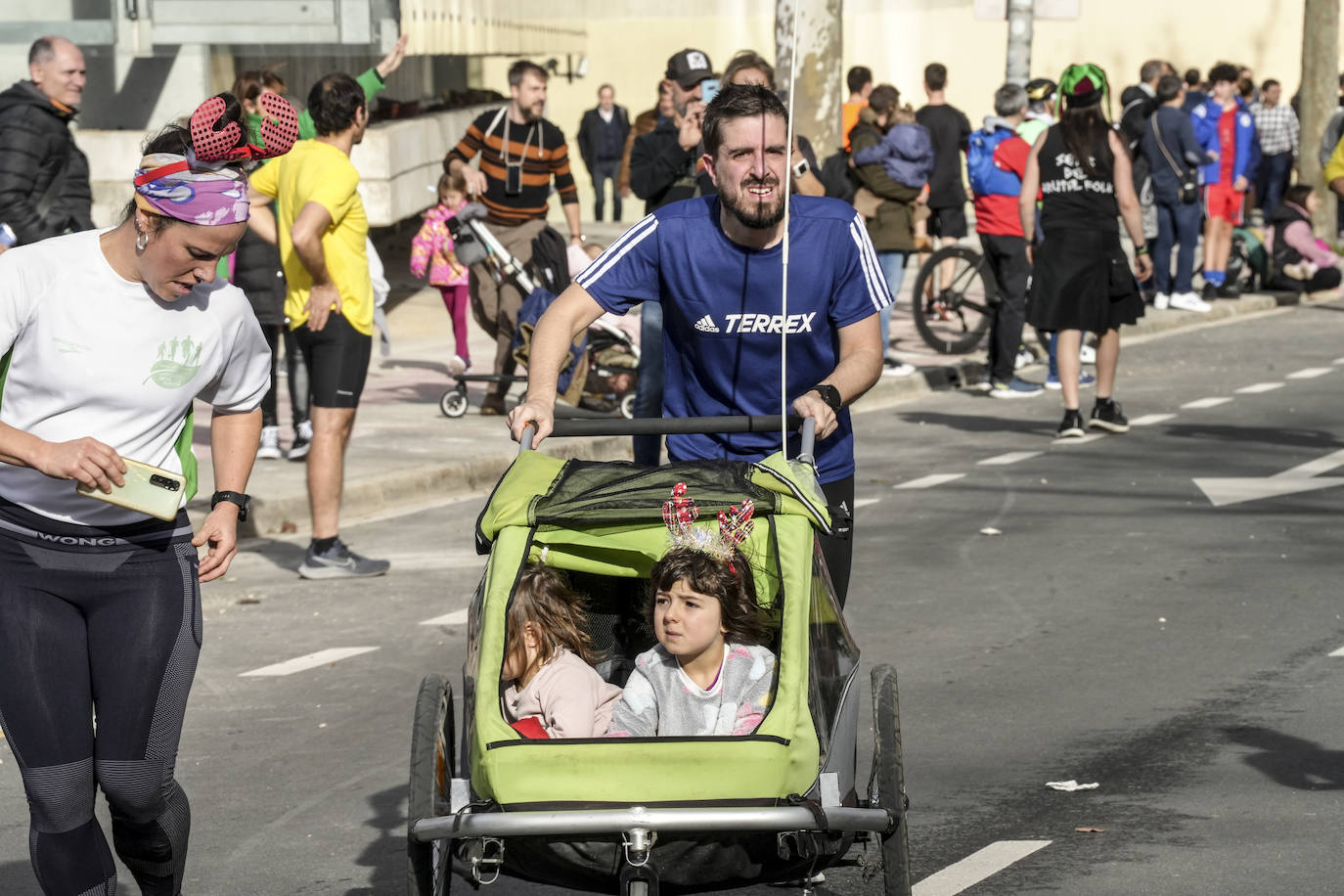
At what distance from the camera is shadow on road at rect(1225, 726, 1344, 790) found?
6.12 meters

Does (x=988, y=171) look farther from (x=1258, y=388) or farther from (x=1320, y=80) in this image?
(x=1320, y=80)

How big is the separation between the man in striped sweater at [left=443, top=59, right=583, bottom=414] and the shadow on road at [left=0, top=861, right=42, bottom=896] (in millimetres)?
8069

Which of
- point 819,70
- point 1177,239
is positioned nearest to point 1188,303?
point 1177,239

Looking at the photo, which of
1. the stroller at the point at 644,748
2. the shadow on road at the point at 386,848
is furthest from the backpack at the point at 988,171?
the stroller at the point at 644,748

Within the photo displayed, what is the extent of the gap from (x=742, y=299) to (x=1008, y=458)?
23.6 feet

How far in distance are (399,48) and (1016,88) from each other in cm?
652

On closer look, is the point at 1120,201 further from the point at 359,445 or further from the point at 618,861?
the point at 618,861

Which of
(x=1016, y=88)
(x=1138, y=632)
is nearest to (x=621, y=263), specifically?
(x=1138, y=632)

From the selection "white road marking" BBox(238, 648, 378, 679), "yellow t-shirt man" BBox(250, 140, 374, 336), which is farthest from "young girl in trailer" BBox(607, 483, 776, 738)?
"yellow t-shirt man" BBox(250, 140, 374, 336)

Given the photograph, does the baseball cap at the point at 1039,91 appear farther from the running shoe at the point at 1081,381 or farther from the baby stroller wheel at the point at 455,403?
the baby stroller wheel at the point at 455,403

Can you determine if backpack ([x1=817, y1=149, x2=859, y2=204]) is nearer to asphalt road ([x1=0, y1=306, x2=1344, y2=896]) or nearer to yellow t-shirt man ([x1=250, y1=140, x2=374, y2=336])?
asphalt road ([x1=0, y1=306, x2=1344, y2=896])

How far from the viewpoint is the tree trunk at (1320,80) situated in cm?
2562

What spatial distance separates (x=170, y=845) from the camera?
4.64m

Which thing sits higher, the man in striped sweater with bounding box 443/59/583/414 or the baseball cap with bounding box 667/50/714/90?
the baseball cap with bounding box 667/50/714/90
